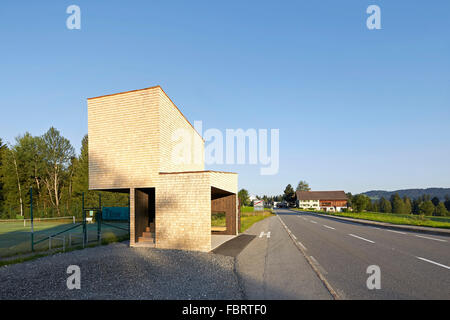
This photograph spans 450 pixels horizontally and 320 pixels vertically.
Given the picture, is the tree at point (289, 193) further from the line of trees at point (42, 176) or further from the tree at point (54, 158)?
the tree at point (54, 158)

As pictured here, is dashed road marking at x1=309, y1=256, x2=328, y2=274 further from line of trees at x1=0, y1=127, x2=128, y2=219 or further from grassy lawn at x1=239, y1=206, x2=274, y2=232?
line of trees at x1=0, y1=127, x2=128, y2=219

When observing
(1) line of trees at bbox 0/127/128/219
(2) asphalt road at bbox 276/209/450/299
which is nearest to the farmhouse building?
(2) asphalt road at bbox 276/209/450/299

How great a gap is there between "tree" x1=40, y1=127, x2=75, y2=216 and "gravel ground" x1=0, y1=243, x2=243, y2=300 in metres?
37.9

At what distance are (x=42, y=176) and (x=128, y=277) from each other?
44.6m

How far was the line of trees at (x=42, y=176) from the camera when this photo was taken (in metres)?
38.0

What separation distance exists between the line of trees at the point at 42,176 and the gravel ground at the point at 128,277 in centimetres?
3108

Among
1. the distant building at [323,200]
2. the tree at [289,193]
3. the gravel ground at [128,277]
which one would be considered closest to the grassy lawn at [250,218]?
the gravel ground at [128,277]

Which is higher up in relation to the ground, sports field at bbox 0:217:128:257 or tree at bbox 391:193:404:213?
sports field at bbox 0:217:128:257

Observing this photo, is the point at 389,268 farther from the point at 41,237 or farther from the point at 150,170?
the point at 41,237

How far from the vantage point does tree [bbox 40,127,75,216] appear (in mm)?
39781

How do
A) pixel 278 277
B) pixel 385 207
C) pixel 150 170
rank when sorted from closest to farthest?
1. pixel 278 277
2. pixel 150 170
3. pixel 385 207

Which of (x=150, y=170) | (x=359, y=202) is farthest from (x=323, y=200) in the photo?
(x=150, y=170)

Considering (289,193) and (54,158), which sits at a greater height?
(54,158)

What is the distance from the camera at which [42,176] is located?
40438mm
